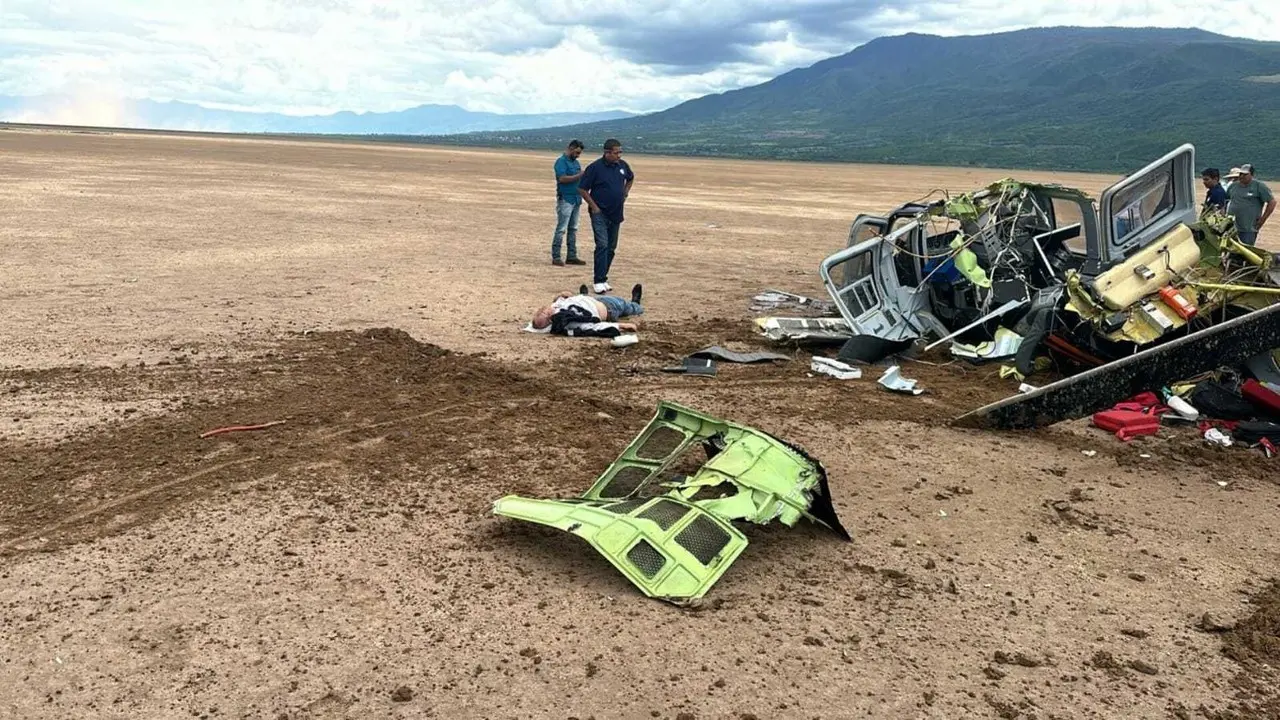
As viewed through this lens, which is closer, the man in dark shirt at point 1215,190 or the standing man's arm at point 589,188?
the man in dark shirt at point 1215,190

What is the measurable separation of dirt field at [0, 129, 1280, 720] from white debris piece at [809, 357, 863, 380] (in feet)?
0.61

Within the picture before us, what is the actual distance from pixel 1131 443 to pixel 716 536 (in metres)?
4.04

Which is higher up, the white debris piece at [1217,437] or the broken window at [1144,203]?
the broken window at [1144,203]

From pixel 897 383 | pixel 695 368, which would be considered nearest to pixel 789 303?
pixel 695 368

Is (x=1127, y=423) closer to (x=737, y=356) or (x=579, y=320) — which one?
(x=737, y=356)

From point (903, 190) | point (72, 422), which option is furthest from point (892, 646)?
point (903, 190)

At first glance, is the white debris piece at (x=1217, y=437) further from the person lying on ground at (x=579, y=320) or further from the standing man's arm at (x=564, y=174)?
the standing man's arm at (x=564, y=174)

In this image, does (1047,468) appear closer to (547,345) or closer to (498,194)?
(547,345)

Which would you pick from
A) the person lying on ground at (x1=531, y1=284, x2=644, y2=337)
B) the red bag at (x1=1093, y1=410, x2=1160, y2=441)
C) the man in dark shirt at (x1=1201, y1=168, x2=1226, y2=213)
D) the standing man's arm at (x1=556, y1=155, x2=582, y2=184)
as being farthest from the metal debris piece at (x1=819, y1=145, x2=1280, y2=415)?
the standing man's arm at (x1=556, y1=155, x2=582, y2=184)

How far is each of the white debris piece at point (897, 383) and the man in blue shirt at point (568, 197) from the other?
263 inches

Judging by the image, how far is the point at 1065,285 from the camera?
8242 mm

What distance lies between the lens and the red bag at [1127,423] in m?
6.84

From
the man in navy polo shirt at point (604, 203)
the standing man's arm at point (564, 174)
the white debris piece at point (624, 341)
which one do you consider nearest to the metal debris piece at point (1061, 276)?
the white debris piece at point (624, 341)

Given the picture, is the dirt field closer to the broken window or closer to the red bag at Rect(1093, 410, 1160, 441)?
the red bag at Rect(1093, 410, 1160, 441)
